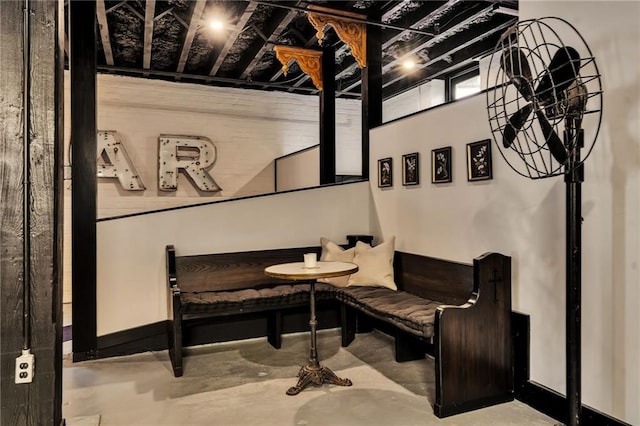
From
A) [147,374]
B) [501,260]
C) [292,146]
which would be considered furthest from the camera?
[292,146]

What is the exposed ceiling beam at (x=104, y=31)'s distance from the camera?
172 inches

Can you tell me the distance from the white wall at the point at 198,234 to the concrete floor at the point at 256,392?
46 cm

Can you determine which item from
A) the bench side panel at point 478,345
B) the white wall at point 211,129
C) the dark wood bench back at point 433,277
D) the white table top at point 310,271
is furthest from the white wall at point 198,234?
the white wall at point 211,129

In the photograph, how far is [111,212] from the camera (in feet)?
20.1

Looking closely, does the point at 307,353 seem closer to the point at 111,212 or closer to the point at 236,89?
the point at 111,212

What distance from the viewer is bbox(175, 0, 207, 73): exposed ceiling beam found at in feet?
14.0

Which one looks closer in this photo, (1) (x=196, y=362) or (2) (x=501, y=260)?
(2) (x=501, y=260)

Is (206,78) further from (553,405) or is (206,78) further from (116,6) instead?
(553,405)

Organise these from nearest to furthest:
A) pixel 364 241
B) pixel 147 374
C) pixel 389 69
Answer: pixel 147 374
pixel 364 241
pixel 389 69

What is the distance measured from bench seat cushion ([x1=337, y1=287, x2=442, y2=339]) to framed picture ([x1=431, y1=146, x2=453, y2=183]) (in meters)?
1.00

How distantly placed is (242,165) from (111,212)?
1.98m

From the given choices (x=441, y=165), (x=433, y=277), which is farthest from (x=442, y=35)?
(x=433, y=277)

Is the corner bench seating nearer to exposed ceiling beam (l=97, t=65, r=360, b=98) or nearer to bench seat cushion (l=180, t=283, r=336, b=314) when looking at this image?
bench seat cushion (l=180, t=283, r=336, b=314)

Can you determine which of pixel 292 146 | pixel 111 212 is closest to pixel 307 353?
pixel 111 212
